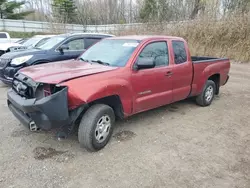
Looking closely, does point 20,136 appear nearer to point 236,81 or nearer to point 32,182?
point 32,182

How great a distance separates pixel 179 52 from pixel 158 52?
0.71 meters

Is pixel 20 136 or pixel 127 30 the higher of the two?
pixel 127 30

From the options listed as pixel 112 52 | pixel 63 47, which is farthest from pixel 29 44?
pixel 112 52

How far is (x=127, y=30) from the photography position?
21.6m

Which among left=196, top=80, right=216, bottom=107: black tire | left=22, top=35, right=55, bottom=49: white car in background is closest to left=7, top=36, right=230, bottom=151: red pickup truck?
left=196, top=80, right=216, bottom=107: black tire

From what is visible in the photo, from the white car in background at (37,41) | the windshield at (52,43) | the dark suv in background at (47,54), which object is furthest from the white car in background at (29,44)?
the dark suv in background at (47,54)

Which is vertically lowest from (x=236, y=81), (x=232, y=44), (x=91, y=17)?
(x=236, y=81)

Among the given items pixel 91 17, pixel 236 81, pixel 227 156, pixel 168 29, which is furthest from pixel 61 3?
pixel 227 156

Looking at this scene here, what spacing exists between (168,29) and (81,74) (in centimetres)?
1550

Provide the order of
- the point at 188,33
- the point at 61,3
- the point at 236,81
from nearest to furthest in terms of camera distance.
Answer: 1. the point at 236,81
2. the point at 188,33
3. the point at 61,3

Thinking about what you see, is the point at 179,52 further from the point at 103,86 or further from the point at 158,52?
the point at 103,86

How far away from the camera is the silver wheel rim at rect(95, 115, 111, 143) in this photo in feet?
11.7

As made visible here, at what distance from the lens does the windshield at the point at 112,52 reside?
4.09 metres

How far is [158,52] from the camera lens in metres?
4.60
